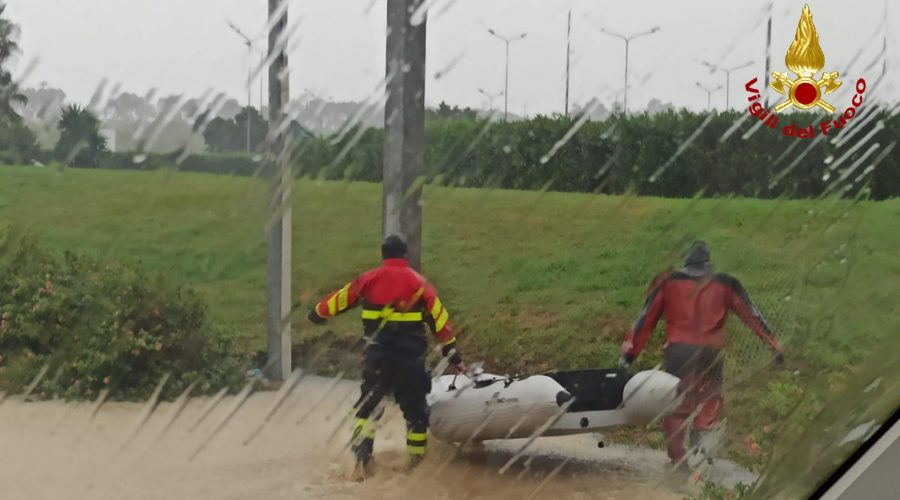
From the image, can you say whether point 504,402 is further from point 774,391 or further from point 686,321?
point 774,391

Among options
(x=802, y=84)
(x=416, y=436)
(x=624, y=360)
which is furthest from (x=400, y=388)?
(x=802, y=84)

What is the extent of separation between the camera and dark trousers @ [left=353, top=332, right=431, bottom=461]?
1111 mm

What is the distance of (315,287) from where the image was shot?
1.08 meters

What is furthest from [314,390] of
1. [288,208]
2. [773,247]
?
[773,247]

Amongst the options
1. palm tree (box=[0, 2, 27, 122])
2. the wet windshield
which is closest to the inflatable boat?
the wet windshield

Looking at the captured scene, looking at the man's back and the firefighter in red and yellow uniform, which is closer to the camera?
the firefighter in red and yellow uniform

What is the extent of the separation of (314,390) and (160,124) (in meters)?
0.41

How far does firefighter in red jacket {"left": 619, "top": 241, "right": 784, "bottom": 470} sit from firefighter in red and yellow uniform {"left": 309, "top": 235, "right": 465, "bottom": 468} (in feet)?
1.07

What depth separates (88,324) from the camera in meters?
0.99

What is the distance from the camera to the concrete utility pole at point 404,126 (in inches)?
42.6

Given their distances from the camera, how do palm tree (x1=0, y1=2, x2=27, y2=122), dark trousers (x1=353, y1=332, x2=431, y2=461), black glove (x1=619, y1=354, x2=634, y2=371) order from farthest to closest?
black glove (x1=619, y1=354, x2=634, y2=371)
dark trousers (x1=353, y1=332, x2=431, y2=461)
palm tree (x1=0, y1=2, x2=27, y2=122)

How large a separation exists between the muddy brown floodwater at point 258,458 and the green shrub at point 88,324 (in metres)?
0.04

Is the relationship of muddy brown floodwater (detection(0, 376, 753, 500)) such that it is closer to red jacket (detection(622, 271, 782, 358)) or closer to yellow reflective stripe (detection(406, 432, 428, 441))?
yellow reflective stripe (detection(406, 432, 428, 441))

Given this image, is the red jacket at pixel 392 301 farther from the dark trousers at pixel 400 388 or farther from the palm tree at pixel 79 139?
the palm tree at pixel 79 139
